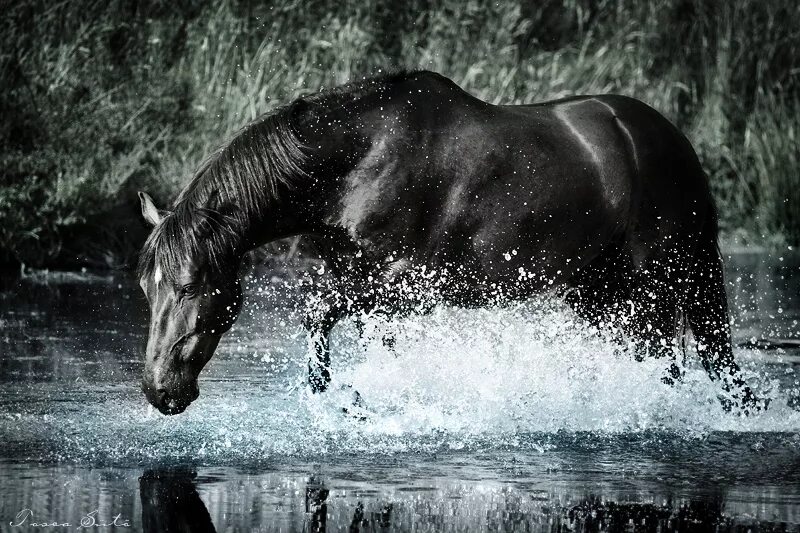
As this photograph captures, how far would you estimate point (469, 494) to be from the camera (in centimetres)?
452

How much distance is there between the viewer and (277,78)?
510 inches

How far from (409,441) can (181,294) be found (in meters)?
1.01

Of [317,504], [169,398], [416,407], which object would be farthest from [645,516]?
[169,398]

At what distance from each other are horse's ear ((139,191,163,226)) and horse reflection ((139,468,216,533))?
1.18 m

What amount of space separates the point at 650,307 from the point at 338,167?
1.70 m

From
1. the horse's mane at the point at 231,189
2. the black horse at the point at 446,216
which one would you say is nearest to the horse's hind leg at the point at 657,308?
the black horse at the point at 446,216

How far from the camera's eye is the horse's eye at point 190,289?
5473 millimetres

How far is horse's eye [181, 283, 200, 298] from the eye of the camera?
5.47 m

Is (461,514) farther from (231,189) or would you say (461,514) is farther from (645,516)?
(231,189)

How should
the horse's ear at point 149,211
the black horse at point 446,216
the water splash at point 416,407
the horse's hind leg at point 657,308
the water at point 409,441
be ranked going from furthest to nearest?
1. the horse's hind leg at point 657,308
2. the horse's ear at point 149,211
3. the black horse at point 446,216
4. the water splash at point 416,407
5. the water at point 409,441

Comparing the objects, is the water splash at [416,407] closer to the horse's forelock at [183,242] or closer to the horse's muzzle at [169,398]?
the horse's muzzle at [169,398]

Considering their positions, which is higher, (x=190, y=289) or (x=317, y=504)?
(x=190, y=289)

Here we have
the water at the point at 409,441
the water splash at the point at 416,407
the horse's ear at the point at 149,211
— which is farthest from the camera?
the horse's ear at the point at 149,211

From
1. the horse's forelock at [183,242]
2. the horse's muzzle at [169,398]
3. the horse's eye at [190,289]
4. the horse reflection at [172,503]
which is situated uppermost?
the horse's forelock at [183,242]
